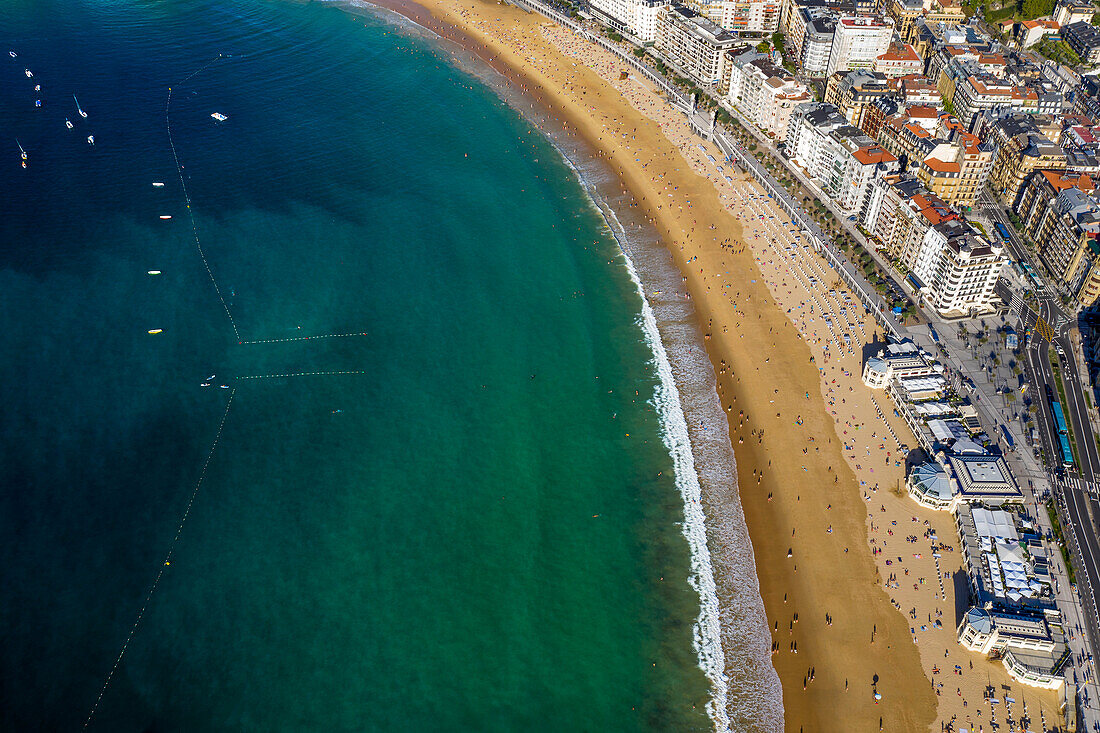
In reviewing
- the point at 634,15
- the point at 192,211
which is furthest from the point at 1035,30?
the point at 192,211

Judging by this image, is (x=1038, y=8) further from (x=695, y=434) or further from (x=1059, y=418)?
(x=695, y=434)

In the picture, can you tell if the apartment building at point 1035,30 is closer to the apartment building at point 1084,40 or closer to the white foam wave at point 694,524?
the apartment building at point 1084,40

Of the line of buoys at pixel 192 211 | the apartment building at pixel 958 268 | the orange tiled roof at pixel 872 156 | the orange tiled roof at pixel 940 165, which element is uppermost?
the orange tiled roof at pixel 872 156

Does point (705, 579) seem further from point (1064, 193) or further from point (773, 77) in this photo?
point (773, 77)

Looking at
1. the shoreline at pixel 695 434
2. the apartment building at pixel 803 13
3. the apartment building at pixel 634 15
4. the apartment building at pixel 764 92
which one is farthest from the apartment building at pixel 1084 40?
the shoreline at pixel 695 434

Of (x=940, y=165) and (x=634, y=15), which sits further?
(x=634, y=15)
